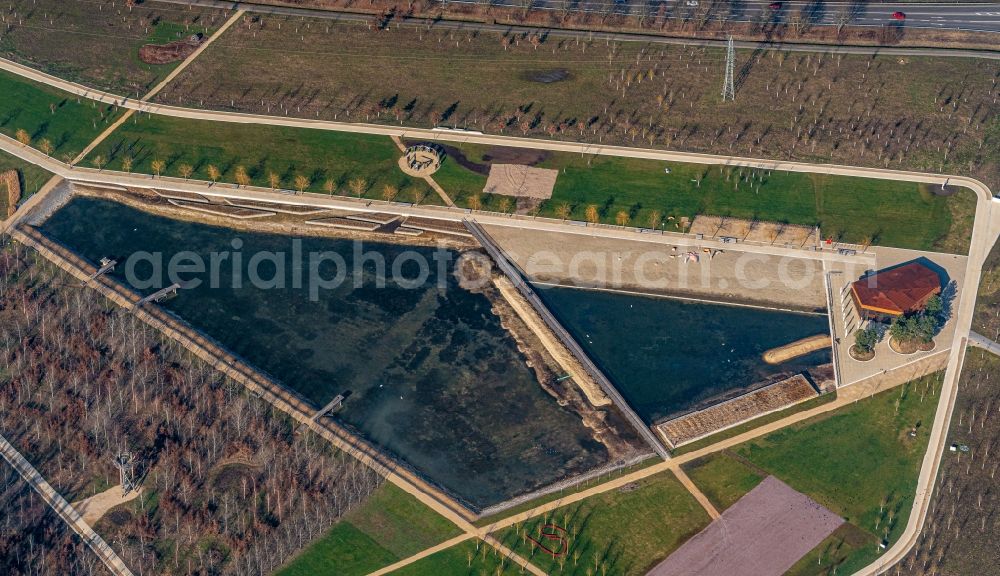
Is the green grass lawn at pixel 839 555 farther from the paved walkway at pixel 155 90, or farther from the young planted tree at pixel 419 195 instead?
the paved walkway at pixel 155 90

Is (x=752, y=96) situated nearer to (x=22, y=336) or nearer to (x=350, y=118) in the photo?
Answer: (x=350, y=118)

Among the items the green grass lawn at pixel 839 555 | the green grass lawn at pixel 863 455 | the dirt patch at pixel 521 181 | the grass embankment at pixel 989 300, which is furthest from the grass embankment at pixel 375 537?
the grass embankment at pixel 989 300

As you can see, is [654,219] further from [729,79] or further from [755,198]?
[729,79]

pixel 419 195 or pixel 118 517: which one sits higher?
pixel 419 195

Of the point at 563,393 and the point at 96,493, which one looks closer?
the point at 96,493

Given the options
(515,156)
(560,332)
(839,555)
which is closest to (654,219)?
(515,156)

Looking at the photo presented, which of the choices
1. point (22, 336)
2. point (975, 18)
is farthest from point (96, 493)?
point (975, 18)
